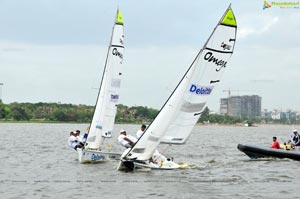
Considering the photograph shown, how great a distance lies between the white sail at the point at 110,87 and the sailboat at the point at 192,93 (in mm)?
5618

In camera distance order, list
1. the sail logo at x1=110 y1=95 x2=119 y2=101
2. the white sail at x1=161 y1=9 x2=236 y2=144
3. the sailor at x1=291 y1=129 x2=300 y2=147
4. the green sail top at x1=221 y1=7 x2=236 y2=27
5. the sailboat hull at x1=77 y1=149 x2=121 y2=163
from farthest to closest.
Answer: the sailor at x1=291 y1=129 x2=300 y2=147
the sail logo at x1=110 y1=95 x2=119 y2=101
the sailboat hull at x1=77 y1=149 x2=121 y2=163
the white sail at x1=161 y1=9 x2=236 y2=144
the green sail top at x1=221 y1=7 x2=236 y2=27

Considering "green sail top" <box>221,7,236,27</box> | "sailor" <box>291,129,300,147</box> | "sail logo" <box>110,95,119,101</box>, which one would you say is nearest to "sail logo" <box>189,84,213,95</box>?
"green sail top" <box>221,7,236,27</box>

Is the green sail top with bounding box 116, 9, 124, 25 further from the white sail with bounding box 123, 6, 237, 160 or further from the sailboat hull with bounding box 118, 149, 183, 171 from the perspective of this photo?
the sailboat hull with bounding box 118, 149, 183, 171

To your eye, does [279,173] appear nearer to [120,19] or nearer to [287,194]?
[287,194]

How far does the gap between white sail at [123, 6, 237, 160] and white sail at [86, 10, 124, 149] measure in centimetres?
595

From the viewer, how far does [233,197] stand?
61.2ft

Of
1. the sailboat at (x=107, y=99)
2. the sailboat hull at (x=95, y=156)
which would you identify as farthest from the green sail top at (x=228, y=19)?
the sailboat hull at (x=95, y=156)

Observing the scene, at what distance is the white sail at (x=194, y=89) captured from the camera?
69.2ft

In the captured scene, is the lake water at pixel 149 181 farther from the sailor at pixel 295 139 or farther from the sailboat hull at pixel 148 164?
the sailor at pixel 295 139

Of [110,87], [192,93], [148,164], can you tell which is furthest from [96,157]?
[192,93]

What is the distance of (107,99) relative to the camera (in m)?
28.9

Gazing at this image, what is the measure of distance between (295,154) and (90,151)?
10853mm

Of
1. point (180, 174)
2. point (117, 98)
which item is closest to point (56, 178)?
point (180, 174)

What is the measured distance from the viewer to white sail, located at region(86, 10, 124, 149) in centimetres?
2855
